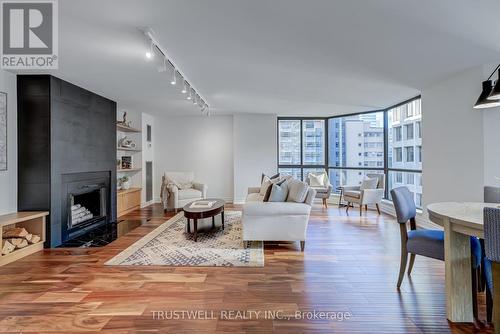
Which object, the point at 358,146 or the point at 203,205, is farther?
the point at 358,146

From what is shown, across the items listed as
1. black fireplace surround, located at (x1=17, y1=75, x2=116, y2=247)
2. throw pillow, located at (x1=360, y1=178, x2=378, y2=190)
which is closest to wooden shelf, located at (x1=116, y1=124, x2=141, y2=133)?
black fireplace surround, located at (x1=17, y1=75, x2=116, y2=247)

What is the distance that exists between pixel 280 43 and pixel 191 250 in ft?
8.90

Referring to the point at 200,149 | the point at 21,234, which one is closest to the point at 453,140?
the point at 200,149

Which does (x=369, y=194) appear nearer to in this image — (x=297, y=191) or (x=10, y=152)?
(x=297, y=191)

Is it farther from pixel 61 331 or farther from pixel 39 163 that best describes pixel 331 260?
pixel 39 163

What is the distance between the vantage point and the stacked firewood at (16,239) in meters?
3.31

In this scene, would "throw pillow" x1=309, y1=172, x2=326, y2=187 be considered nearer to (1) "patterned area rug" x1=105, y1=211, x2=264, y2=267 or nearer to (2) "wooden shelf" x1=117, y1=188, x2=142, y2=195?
(1) "patterned area rug" x1=105, y1=211, x2=264, y2=267

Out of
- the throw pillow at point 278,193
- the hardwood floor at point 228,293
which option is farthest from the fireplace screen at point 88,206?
the throw pillow at point 278,193

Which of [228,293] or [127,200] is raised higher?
[127,200]

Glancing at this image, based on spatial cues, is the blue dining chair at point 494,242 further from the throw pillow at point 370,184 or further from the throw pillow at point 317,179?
the throw pillow at point 317,179

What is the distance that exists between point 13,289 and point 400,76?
5.20m

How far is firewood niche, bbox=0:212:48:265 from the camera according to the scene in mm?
3279

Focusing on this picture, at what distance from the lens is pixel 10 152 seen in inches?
146

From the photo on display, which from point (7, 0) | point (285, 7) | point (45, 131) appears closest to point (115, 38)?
point (7, 0)
